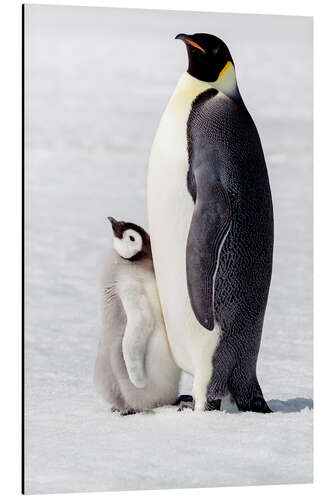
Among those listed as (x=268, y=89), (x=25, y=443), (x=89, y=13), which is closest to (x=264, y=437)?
(x=25, y=443)

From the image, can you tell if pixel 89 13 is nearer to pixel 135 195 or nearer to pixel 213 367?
pixel 135 195

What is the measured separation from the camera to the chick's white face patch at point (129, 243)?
355 centimetres

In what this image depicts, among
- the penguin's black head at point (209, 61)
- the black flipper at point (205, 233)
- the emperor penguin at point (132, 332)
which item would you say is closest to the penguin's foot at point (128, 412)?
the emperor penguin at point (132, 332)

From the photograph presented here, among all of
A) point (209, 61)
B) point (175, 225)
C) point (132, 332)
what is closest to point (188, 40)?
point (209, 61)

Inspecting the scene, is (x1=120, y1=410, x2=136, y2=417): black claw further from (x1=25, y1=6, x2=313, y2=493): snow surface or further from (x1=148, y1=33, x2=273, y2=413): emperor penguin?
(x1=148, y1=33, x2=273, y2=413): emperor penguin

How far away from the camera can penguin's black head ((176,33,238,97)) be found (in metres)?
3.54

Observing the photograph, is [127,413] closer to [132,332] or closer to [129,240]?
[132,332]

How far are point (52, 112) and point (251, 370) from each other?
83 centimetres

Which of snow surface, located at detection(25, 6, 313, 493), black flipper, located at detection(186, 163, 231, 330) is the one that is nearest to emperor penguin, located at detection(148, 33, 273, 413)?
black flipper, located at detection(186, 163, 231, 330)

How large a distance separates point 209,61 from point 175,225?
0.43 metres

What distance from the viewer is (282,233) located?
152 inches

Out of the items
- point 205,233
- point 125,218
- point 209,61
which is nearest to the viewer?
point 205,233

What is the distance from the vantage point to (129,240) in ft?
11.6

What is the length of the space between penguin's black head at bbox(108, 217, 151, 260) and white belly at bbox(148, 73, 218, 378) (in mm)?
47
